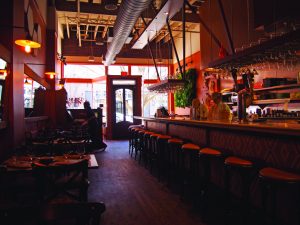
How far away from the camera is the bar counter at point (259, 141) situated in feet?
9.35

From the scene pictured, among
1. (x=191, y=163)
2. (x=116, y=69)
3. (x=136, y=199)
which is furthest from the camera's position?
(x=116, y=69)

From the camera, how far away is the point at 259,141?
3377mm

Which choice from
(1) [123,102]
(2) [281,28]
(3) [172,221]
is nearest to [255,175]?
(3) [172,221]

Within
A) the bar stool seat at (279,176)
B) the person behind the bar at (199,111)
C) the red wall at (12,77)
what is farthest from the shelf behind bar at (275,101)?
the red wall at (12,77)

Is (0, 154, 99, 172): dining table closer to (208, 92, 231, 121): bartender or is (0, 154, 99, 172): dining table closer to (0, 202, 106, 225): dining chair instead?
(0, 202, 106, 225): dining chair

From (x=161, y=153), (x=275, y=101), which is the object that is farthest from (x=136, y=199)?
(x=275, y=101)

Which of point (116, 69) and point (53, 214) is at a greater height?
point (116, 69)

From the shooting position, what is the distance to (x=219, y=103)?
5090 millimetres

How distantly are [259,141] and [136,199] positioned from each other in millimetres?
1990

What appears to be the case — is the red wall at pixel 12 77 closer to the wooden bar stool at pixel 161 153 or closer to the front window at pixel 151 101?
the wooden bar stool at pixel 161 153

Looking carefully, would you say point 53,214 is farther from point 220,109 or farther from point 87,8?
point 87,8

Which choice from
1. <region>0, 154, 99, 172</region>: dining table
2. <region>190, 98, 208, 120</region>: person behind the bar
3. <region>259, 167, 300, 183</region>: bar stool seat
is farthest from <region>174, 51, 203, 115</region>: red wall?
<region>259, 167, 300, 183</region>: bar stool seat

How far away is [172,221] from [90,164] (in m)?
1.22

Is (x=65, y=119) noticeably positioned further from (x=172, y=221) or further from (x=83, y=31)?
(x=172, y=221)
